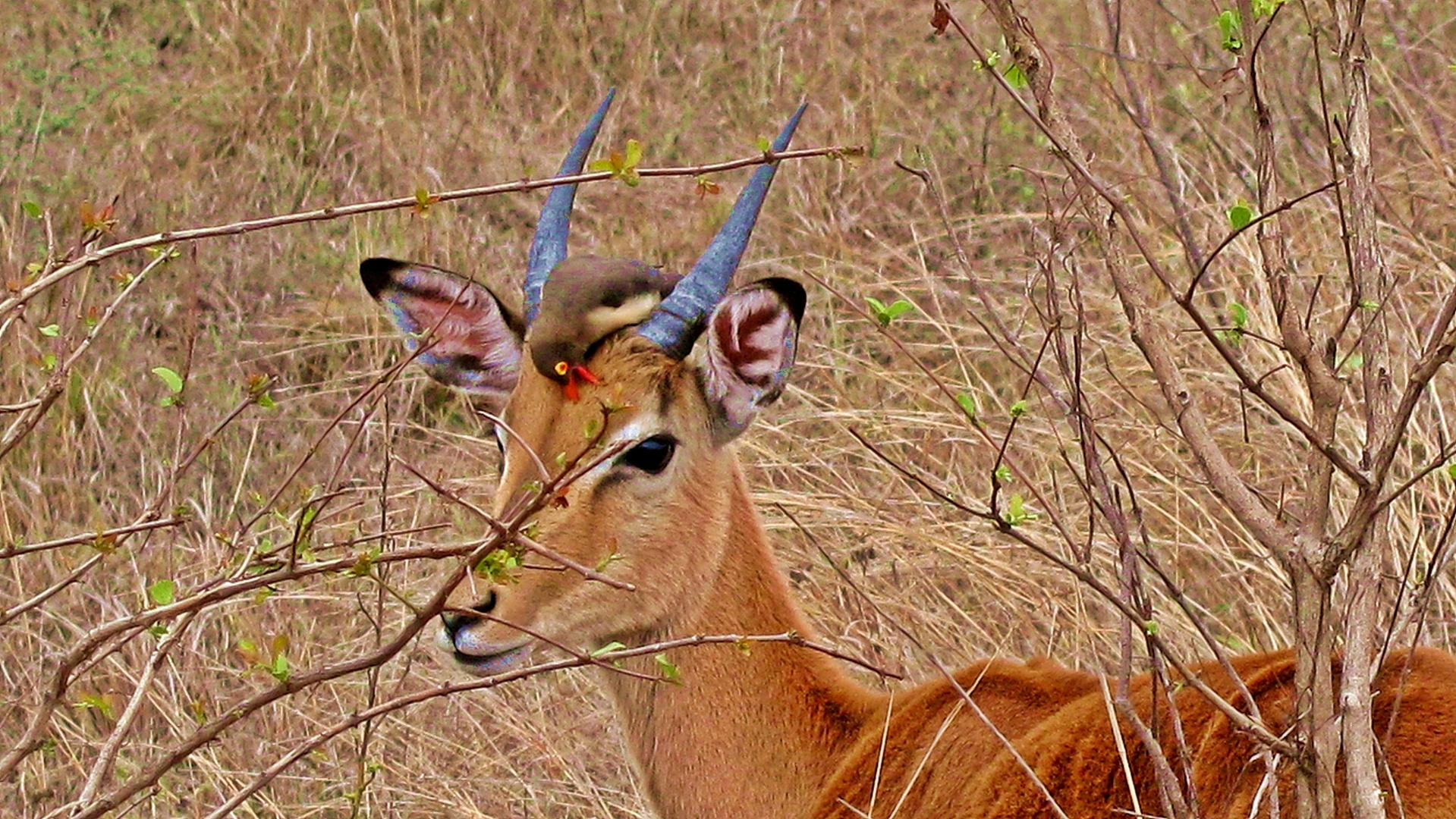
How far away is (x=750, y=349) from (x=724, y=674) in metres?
0.70

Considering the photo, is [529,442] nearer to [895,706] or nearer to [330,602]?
[895,706]

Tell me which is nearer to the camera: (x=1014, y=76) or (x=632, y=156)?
(x=632, y=156)

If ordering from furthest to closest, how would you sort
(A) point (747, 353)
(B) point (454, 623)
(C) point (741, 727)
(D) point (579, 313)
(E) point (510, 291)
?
(E) point (510, 291) → (A) point (747, 353) → (D) point (579, 313) → (C) point (741, 727) → (B) point (454, 623)

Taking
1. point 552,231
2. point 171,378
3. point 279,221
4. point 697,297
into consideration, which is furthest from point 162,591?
point 552,231

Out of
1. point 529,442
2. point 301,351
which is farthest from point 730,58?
point 529,442

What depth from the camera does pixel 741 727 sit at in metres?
4.14

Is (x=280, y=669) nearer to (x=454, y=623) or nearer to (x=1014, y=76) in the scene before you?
(x=454, y=623)

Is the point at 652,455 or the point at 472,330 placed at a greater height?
the point at 472,330

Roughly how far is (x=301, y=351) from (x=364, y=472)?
87cm

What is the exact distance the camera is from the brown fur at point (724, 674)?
3.83 meters

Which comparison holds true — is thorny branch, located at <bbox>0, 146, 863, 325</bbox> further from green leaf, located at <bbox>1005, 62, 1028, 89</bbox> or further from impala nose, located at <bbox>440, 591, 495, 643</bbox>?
impala nose, located at <bbox>440, 591, 495, 643</bbox>

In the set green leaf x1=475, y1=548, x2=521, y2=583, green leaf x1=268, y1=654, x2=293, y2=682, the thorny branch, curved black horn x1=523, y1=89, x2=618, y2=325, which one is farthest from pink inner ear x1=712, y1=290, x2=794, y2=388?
green leaf x1=268, y1=654, x2=293, y2=682

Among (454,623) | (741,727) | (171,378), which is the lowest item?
(741,727)

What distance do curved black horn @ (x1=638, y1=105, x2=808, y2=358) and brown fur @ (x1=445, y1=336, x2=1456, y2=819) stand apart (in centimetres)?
4
